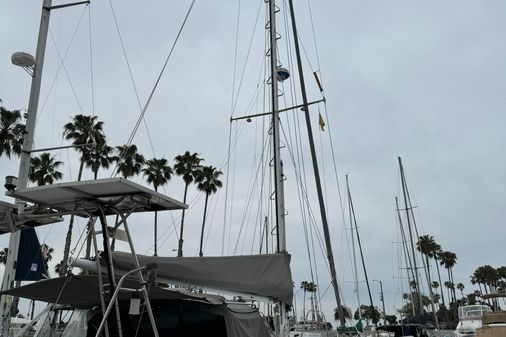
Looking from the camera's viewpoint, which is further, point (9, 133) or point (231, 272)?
point (9, 133)

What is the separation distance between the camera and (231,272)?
27.3ft

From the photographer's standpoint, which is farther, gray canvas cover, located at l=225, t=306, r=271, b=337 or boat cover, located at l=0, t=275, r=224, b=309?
gray canvas cover, located at l=225, t=306, r=271, b=337

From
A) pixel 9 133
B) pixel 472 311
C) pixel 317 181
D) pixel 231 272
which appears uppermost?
pixel 9 133

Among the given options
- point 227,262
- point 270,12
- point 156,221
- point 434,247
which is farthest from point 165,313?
point 434,247

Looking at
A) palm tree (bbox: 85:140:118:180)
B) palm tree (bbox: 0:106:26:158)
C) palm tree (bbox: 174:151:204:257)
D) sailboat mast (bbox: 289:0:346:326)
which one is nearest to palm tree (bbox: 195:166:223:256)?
palm tree (bbox: 174:151:204:257)

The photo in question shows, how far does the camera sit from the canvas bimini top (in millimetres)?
5945

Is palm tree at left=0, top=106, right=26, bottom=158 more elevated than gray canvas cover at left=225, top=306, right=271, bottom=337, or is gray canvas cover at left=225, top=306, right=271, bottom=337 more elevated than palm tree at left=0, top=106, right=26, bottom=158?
palm tree at left=0, top=106, right=26, bottom=158

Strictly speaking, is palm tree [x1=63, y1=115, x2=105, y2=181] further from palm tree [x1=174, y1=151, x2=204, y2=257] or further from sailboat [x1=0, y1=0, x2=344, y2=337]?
sailboat [x1=0, y1=0, x2=344, y2=337]

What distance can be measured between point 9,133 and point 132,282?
23890 millimetres

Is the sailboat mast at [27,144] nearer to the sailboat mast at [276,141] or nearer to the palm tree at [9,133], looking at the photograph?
the sailboat mast at [276,141]

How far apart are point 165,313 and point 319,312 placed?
4.28m

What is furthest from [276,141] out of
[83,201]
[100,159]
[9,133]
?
[100,159]

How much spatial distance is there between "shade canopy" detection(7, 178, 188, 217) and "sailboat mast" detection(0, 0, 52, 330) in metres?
2.23

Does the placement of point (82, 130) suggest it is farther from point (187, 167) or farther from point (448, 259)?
point (448, 259)
